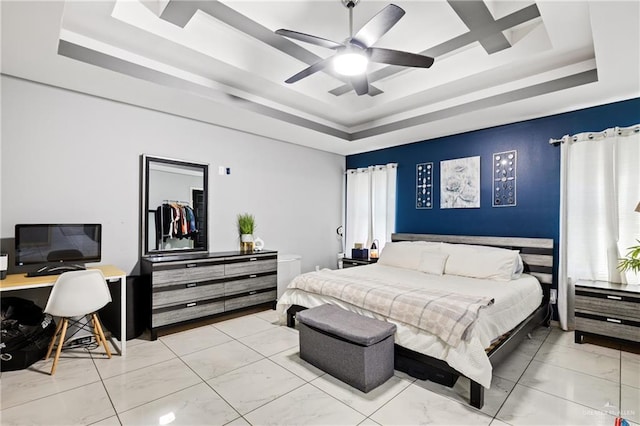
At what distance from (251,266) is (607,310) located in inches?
154

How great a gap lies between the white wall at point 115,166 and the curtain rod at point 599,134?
3687mm

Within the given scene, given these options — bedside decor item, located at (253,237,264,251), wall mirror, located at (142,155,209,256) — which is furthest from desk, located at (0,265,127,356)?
bedside decor item, located at (253,237,264,251)

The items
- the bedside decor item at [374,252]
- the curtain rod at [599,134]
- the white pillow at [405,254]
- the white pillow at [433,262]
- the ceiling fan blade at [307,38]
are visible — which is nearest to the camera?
the ceiling fan blade at [307,38]

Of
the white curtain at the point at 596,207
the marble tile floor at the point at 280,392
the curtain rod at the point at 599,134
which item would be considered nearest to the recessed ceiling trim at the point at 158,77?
the marble tile floor at the point at 280,392

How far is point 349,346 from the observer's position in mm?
2473

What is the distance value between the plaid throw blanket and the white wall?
1945 mm

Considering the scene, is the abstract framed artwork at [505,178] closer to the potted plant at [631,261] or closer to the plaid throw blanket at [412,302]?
the potted plant at [631,261]

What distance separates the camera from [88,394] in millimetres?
2357

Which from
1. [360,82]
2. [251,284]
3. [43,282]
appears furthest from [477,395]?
[43,282]

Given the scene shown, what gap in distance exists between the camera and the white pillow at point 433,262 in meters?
4.00

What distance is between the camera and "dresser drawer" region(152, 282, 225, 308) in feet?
11.3

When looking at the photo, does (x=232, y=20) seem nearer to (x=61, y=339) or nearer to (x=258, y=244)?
(x=258, y=244)

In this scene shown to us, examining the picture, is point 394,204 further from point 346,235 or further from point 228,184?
point 228,184

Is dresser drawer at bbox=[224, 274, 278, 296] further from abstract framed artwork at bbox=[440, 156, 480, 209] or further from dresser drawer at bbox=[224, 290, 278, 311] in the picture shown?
abstract framed artwork at bbox=[440, 156, 480, 209]
